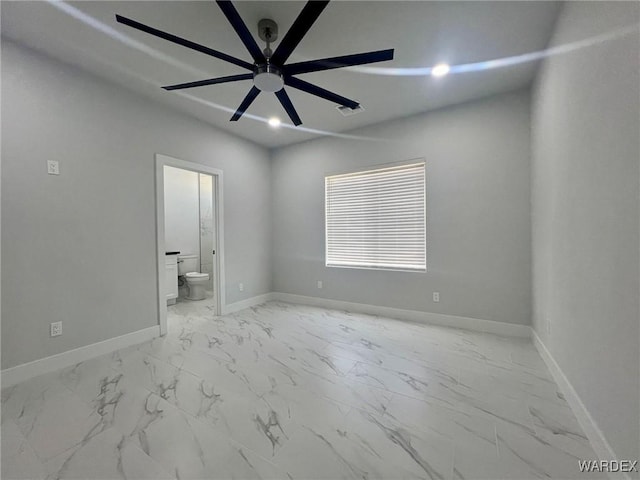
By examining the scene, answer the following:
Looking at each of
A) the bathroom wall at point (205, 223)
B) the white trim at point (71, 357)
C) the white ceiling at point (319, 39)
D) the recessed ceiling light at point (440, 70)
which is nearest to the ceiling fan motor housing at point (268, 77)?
the white ceiling at point (319, 39)

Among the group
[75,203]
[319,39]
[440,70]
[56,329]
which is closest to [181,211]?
[75,203]

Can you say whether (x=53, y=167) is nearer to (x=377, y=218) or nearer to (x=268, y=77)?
(x=268, y=77)

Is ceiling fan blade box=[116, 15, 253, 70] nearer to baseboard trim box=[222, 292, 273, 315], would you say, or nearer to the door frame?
the door frame

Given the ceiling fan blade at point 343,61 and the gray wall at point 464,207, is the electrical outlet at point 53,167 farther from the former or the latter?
the gray wall at point 464,207

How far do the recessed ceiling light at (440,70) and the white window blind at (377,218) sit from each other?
115cm

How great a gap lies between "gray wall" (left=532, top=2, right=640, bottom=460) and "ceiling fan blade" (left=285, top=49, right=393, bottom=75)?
1.10 meters

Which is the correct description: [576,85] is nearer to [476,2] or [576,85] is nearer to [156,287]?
[476,2]

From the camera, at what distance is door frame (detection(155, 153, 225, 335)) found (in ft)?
10.3

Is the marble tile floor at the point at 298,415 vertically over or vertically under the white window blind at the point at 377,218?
under

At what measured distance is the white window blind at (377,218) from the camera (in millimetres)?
3617

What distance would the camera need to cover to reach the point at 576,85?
1.67 m

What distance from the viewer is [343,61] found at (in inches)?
66.5

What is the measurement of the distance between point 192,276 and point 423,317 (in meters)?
4.17

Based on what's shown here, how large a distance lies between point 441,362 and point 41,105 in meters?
4.41
